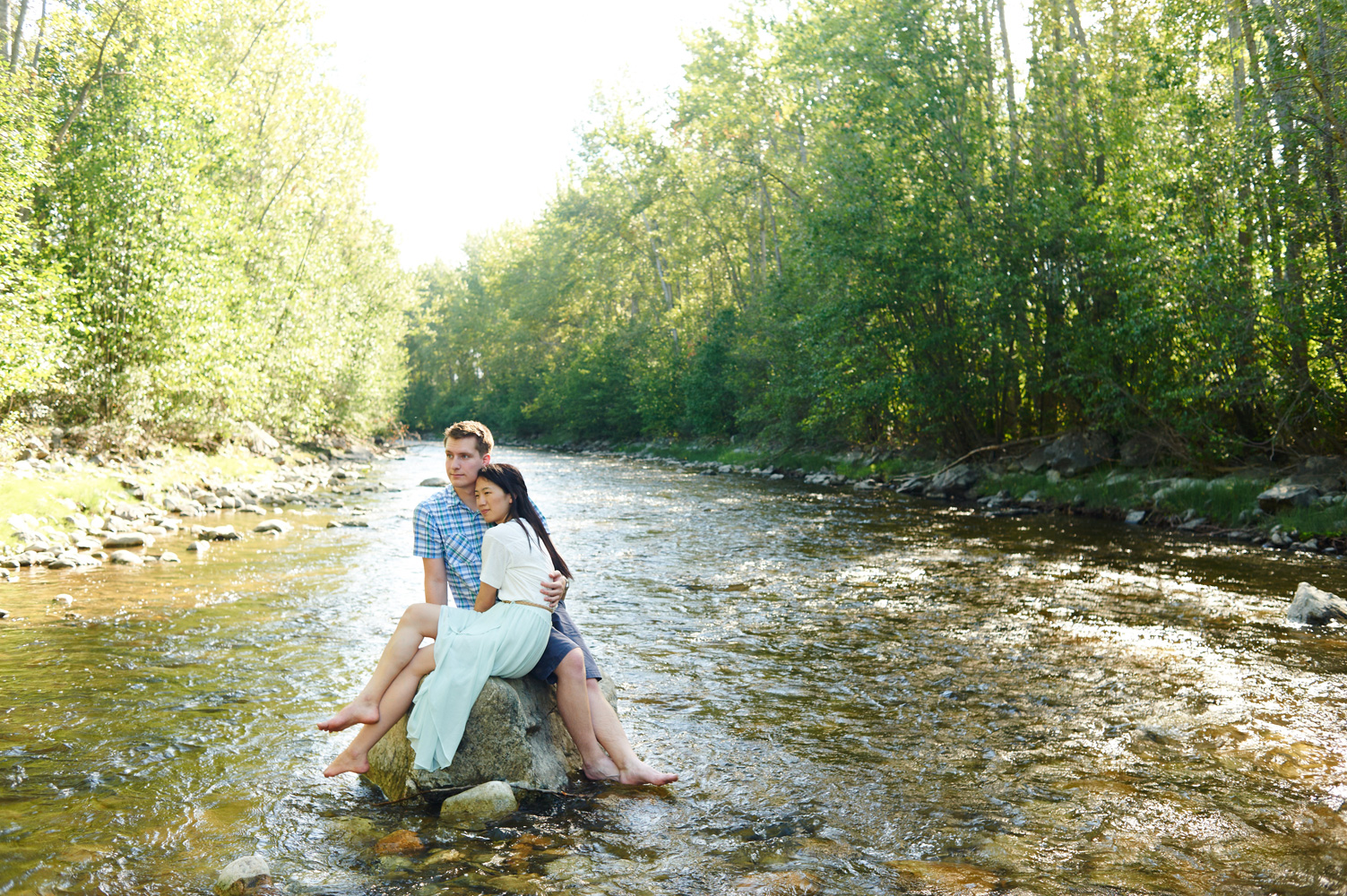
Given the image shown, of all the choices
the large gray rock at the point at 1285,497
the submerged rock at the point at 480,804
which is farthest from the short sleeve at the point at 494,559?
the large gray rock at the point at 1285,497

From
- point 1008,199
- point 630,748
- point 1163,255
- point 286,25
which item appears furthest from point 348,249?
point 630,748

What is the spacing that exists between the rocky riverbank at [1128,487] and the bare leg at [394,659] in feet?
44.5

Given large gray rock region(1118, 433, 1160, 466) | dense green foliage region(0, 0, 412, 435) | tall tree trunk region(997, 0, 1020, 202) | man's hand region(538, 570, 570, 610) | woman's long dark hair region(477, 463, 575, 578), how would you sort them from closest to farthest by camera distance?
man's hand region(538, 570, 570, 610)
woman's long dark hair region(477, 463, 575, 578)
dense green foliage region(0, 0, 412, 435)
large gray rock region(1118, 433, 1160, 466)
tall tree trunk region(997, 0, 1020, 202)

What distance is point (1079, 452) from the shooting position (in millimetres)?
20781

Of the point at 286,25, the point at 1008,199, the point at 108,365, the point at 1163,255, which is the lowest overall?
the point at 108,365

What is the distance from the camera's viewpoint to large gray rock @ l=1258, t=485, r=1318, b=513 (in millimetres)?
14703

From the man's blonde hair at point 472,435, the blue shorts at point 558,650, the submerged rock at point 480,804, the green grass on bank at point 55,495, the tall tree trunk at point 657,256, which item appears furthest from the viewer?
the tall tree trunk at point 657,256

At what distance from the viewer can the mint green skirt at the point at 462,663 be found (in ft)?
17.2

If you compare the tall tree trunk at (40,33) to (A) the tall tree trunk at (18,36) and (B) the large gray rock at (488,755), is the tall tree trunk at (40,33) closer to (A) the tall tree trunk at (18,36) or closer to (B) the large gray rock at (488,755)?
(A) the tall tree trunk at (18,36)

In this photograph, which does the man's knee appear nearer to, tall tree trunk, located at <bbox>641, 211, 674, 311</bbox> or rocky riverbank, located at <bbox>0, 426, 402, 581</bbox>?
rocky riverbank, located at <bbox>0, 426, 402, 581</bbox>

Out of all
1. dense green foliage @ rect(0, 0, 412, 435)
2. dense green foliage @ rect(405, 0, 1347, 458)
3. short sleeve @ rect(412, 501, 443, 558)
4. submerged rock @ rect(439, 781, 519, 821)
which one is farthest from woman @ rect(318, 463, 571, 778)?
dense green foliage @ rect(405, 0, 1347, 458)

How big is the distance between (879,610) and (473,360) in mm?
75874

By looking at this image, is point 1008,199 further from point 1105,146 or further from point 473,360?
point 473,360

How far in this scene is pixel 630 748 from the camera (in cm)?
562
